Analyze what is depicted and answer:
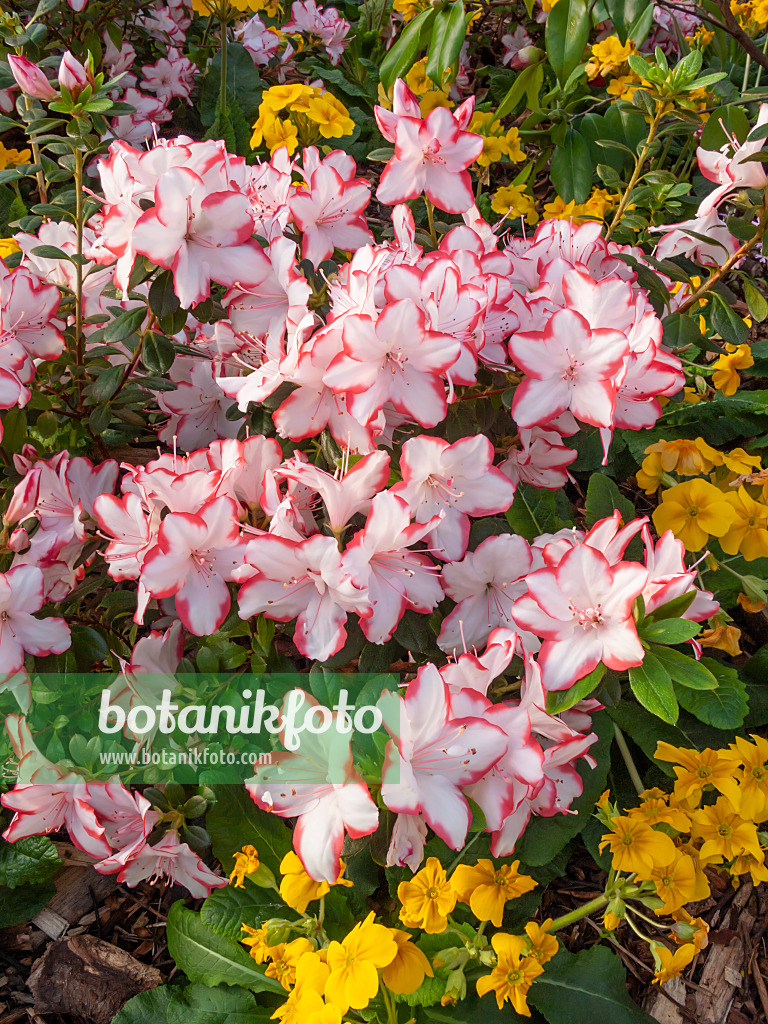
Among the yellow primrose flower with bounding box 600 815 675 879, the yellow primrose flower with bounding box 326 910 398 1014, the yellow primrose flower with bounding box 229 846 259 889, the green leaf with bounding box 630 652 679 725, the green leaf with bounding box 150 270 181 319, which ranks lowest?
the yellow primrose flower with bounding box 229 846 259 889

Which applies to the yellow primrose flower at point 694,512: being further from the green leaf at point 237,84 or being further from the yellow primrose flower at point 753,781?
the green leaf at point 237,84

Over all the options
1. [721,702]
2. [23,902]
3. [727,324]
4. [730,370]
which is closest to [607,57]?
[730,370]

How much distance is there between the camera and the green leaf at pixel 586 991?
50.5 inches

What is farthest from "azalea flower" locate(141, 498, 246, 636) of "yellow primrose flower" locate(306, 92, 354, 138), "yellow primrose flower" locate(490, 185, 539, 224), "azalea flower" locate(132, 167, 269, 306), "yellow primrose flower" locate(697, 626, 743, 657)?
"yellow primrose flower" locate(490, 185, 539, 224)

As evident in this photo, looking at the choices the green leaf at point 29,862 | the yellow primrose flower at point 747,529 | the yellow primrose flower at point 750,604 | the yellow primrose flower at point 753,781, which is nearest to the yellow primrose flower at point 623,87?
the yellow primrose flower at point 747,529

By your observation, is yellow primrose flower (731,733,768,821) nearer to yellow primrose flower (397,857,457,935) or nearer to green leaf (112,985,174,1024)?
yellow primrose flower (397,857,457,935)

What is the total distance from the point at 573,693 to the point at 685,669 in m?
0.12

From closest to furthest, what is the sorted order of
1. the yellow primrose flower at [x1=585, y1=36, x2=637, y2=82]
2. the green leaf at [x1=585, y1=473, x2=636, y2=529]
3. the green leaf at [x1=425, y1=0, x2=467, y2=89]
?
the green leaf at [x1=585, y1=473, x2=636, y2=529] → the green leaf at [x1=425, y1=0, x2=467, y2=89] → the yellow primrose flower at [x1=585, y1=36, x2=637, y2=82]

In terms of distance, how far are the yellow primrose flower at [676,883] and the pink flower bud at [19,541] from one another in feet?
3.22

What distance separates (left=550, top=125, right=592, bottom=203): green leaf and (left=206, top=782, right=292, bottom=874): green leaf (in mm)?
1819

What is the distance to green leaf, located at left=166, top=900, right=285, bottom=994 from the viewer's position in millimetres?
1312

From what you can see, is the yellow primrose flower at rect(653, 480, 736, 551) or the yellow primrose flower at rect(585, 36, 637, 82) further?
the yellow primrose flower at rect(585, 36, 637, 82)

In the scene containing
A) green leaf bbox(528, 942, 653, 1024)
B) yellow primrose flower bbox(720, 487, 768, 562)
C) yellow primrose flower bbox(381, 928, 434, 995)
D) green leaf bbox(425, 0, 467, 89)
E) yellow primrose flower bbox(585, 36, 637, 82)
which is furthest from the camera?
yellow primrose flower bbox(585, 36, 637, 82)

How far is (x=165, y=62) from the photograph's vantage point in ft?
8.77
